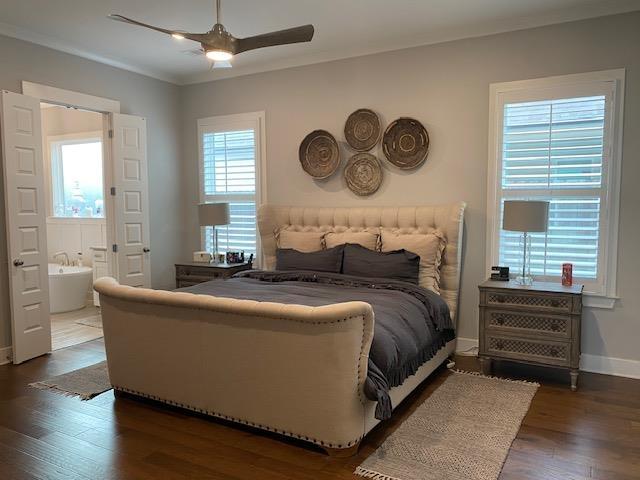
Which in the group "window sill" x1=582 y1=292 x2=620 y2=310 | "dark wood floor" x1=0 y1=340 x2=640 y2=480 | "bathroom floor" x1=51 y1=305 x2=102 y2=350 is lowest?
"dark wood floor" x1=0 y1=340 x2=640 y2=480

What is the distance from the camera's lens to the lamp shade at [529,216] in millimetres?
3797

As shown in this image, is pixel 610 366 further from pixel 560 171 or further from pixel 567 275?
pixel 560 171

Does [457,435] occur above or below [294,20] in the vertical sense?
below

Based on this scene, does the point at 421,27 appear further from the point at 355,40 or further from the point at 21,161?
the point at 21,161

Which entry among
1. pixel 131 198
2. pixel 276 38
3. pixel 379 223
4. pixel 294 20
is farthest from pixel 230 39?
pixel 131 198

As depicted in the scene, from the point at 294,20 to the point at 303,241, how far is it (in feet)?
6.51

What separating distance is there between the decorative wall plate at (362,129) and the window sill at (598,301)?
7.58ft

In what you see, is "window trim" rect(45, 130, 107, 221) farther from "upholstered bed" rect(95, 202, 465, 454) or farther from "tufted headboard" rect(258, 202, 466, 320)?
"upholstered bed" rect(95, 202, 465, 454)

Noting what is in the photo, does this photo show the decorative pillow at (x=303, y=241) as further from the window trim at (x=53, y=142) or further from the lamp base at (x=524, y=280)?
the window trim at (x=53, y=142)

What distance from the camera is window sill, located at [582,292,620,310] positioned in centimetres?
391

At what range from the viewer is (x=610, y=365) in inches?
155

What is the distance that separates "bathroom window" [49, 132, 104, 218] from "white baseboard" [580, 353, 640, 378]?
20.4 ft

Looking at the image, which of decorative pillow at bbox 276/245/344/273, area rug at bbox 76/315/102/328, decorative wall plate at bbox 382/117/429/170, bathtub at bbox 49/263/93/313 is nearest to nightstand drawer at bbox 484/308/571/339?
decorative pillow at bbox 276/245/344/273

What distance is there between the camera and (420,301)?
145 inches
